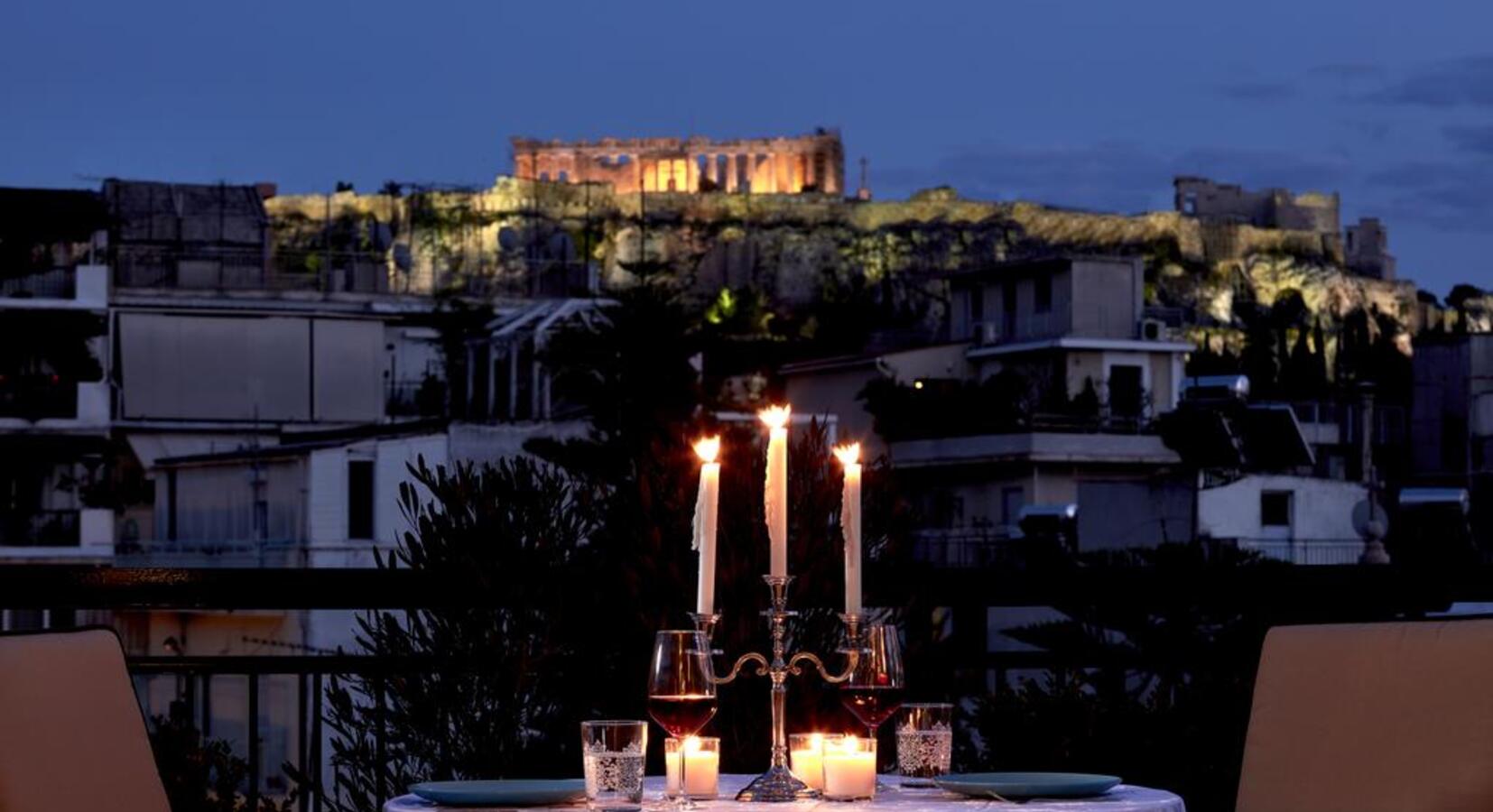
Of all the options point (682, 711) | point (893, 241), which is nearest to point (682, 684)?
point (682, 711)

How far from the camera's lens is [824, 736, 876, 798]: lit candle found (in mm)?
3508

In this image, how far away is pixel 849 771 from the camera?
11.5 feet

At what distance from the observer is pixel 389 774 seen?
17.7 ft

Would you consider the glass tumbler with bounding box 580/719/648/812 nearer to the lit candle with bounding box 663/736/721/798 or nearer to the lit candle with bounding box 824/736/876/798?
the lit candle with bounding box 663/736/721/798

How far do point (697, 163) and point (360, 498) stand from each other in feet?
278

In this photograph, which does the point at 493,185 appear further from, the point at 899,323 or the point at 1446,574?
the point at 1446,574

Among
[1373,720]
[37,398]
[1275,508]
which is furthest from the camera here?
[1275,508]

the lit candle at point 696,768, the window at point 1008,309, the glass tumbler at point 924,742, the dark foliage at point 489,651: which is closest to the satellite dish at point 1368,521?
the window at point 1008,309

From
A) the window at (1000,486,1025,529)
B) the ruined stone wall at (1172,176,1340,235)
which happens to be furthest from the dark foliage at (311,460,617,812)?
the ruined stone wall at (1172,176,1340,235)

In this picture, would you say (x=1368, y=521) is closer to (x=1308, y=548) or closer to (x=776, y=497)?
(x=1308, y=548)

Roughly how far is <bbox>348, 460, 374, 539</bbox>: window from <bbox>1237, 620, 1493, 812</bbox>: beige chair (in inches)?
1082

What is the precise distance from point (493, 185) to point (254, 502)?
200 feet

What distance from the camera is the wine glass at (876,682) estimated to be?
359 centimetres

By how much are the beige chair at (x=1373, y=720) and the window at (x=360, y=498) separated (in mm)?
27472
